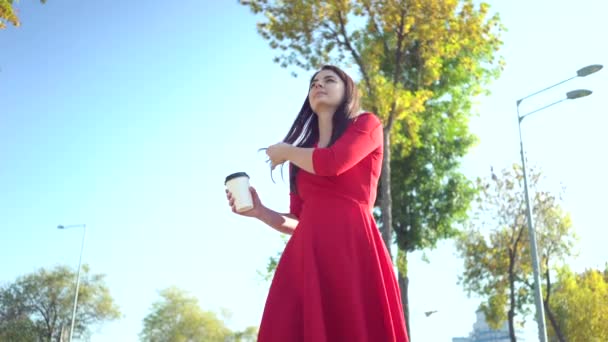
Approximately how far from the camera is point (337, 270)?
238 cm

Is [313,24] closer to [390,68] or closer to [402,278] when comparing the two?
[390,68]

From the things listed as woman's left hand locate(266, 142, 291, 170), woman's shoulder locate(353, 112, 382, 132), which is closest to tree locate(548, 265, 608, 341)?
woman's shoulder locate(353, 112, 382, 132)

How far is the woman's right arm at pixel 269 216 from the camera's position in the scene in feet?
8.91

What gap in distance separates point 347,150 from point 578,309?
3350 centimetres

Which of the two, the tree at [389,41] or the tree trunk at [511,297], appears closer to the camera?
the tree at [389,41]

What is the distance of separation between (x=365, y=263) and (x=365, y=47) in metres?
14.0

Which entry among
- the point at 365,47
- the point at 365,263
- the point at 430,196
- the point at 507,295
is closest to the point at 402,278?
the point at 430,196

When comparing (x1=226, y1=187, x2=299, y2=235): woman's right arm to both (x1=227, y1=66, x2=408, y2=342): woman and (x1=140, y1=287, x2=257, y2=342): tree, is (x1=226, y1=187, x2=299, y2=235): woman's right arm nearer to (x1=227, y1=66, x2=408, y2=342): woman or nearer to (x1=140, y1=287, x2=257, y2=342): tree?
(x1=227, y1=66, x2=408, y2=342): woman

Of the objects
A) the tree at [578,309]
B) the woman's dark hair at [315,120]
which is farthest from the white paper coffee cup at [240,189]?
the tree at [578,309]

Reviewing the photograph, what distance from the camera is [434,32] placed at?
14320mm

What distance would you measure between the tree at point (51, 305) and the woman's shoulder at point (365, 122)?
47141 mm

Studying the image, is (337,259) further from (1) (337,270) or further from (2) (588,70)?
(2) (588,70)

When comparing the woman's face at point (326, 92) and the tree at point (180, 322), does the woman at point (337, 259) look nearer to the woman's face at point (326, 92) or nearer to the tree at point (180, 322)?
the woman's face at point (326, 92)

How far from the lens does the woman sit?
231 cm
